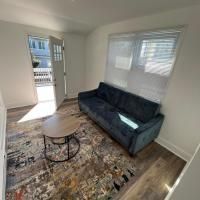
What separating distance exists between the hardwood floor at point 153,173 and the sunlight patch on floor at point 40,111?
2.64 meters

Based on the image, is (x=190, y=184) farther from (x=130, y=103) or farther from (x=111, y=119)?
(x=130, y=103)

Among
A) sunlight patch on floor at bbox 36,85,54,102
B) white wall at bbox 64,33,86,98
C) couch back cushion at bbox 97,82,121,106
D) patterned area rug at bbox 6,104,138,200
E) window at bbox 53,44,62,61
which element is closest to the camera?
patterned area rug at bbox 6,104,138,200

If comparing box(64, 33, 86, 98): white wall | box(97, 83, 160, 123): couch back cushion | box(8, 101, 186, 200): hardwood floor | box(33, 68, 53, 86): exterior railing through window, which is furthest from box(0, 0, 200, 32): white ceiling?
box(33, 68, 53, 86): exterior railing through window

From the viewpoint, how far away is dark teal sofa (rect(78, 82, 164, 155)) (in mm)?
2013

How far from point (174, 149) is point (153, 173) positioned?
76cm

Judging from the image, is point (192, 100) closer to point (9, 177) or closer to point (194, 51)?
point (194, 51)

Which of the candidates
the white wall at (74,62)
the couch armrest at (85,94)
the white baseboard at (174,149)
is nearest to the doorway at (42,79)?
the white wall at (74,62)

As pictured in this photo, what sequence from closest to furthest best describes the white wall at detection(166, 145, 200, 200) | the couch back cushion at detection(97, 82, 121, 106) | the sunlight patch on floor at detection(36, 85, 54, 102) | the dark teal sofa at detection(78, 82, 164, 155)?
1. the white wall at detection(166, 145, 200, 200)
2. the dark teal sofa at detection(78, 82, 164, 155)
3. the couch back cushion at detection(97, 82, 121, 106)
4. the sunlight patch on floor at detection(36, 85, 54, 102)

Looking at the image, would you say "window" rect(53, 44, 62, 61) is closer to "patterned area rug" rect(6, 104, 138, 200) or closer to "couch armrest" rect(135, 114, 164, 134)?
"patterned area rug" rect(6, 104, 138, 200)

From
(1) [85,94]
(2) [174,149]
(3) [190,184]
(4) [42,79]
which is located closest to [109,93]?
(1) [85,94]

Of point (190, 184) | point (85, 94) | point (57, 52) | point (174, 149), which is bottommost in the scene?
point (174, 149)

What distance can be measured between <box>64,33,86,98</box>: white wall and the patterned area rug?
2.38 metres

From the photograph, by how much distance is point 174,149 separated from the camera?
2.25m

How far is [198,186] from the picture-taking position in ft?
2.01
